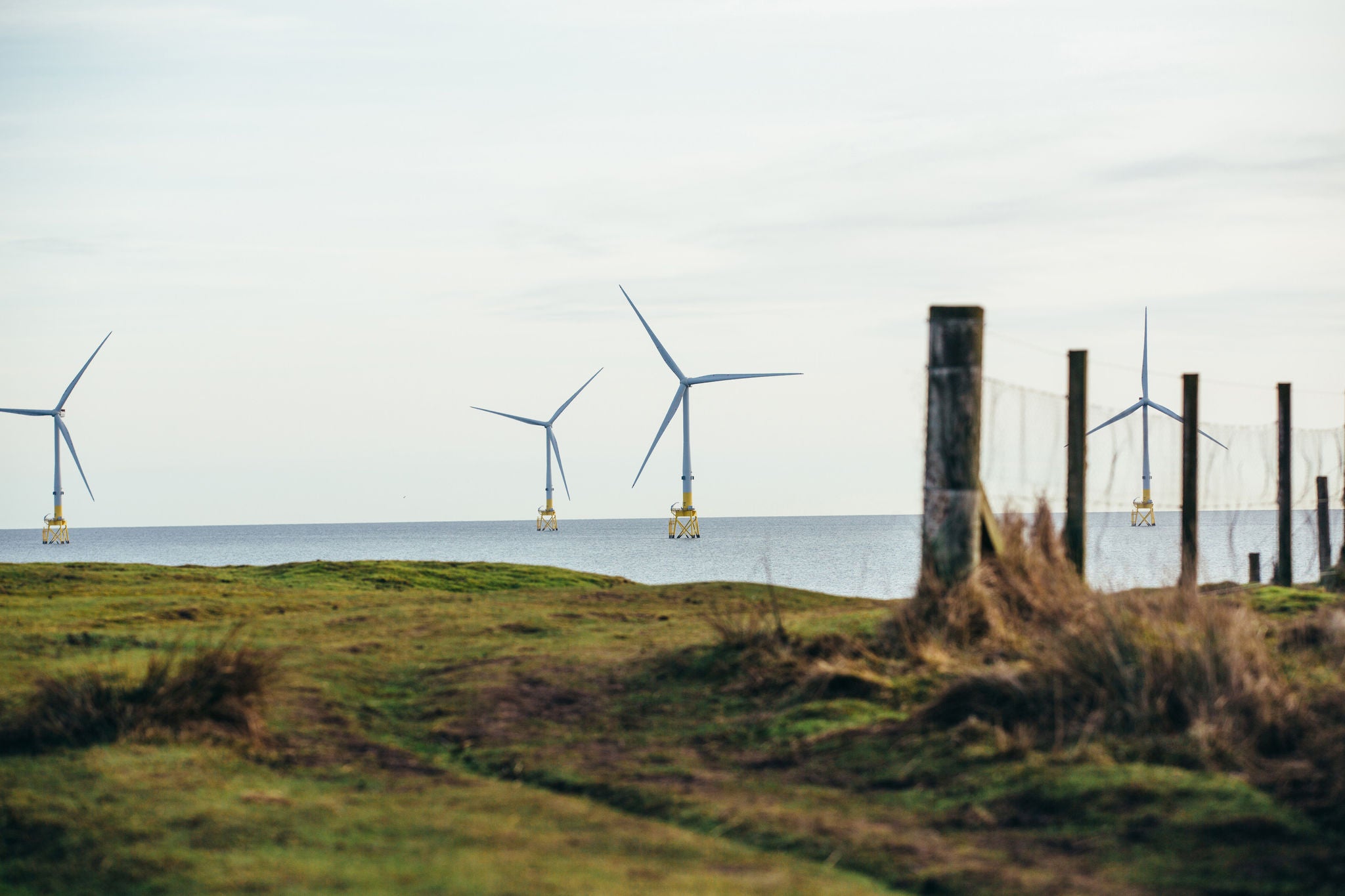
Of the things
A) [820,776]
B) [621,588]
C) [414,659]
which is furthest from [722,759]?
[621,588]

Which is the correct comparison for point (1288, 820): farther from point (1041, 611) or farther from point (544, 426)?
point (544, 426)

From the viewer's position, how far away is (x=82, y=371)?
264 feet

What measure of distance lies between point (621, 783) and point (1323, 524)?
21116 mm

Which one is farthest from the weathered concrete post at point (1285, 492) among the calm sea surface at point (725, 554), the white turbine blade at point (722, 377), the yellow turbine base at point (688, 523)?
the yellow turbine base at point (688, 523)

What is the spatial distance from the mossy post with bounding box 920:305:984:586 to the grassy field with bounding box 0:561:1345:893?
103cm

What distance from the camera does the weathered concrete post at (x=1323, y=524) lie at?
2484 centimetres

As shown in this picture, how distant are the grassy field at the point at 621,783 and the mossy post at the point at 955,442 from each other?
1.03 metres

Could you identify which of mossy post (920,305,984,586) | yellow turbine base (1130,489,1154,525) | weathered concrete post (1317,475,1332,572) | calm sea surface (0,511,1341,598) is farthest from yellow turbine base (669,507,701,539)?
mossy post (920,305,984,586)

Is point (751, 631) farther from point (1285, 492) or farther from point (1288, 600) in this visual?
point (1285, 492)

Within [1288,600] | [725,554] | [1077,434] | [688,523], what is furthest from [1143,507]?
[688,523]

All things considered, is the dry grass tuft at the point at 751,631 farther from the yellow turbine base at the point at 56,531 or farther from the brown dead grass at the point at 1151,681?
the yellow turbine base at the point at 56,531

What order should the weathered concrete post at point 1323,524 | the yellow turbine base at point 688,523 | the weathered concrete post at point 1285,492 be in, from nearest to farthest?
the weathered concrete post at point 1285,492 < the weathered concrete post at point 1323,524 < the yellow turbine base at point 688,523

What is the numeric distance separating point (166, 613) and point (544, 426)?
96708 millimetres

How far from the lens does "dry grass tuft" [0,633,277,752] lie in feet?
32.3
